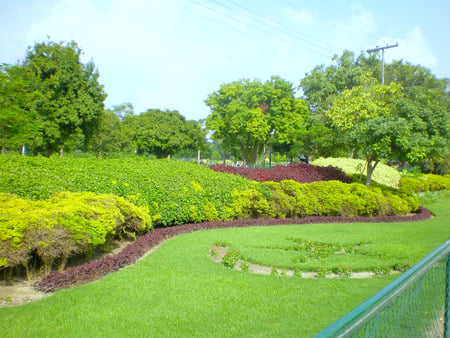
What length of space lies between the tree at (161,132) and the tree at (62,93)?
21136 mm

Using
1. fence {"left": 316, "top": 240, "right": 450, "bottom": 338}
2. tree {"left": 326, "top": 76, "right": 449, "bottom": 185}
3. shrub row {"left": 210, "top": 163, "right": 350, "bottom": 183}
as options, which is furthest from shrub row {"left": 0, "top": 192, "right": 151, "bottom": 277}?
tree {"left": 326, "top": 76, "right": 449, "bottom": 185}

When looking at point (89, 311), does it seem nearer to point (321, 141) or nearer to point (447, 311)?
point (447, 311)

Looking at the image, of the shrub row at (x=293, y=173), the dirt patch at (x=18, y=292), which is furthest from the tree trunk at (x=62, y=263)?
the shrub row at (x=293, y=173)

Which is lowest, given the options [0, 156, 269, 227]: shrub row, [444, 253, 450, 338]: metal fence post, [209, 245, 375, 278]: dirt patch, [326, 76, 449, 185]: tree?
[209, 245, 375, 278]: dirt patch

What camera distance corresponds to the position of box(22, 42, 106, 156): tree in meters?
22.5

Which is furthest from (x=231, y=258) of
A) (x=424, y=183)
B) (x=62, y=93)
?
A: (x=424, y=183)

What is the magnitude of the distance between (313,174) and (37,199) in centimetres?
1310

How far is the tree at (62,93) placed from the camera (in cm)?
2245

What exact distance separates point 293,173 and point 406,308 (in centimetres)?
1448

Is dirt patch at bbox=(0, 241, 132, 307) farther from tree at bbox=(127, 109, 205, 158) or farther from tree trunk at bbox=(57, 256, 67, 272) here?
tree at bbox=(127, 109, 205, 158)

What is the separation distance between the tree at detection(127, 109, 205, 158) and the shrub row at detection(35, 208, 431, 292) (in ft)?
118

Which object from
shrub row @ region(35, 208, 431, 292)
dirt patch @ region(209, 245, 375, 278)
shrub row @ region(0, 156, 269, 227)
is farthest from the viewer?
shrub row @ region(0, 156, 269, 227)

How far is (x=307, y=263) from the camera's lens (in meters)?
6.68

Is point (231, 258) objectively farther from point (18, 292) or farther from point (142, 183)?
A: point (142, 183)
